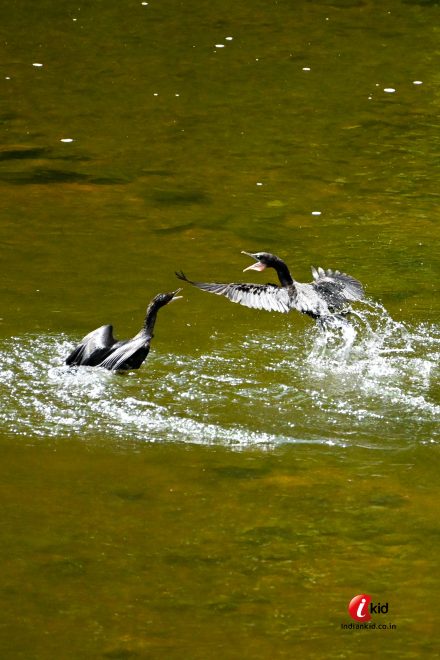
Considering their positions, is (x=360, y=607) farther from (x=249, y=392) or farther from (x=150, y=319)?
(x=150, y=319)

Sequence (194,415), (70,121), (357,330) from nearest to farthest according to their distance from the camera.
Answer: (194,415), (357,330), (70,121)

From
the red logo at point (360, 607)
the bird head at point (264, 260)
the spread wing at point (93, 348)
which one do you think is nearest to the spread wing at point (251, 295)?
the bird head at point (264, 260)

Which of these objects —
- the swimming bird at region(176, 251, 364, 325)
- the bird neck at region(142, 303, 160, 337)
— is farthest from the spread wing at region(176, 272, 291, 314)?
the bird neck at region(142, 303, 160, 337)

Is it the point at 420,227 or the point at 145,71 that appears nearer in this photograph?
the point at 420,227

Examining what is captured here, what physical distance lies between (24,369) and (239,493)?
174 centimetres

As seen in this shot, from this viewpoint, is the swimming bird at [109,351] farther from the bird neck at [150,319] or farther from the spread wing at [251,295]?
the spread wing at [251,295]

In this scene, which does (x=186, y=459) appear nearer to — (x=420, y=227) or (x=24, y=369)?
(x=24, y=369)

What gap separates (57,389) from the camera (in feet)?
24.1

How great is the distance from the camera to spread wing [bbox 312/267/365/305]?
834 cm

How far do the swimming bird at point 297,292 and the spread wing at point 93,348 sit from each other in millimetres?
520

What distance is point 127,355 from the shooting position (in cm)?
745

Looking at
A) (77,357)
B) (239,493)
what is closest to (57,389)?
(77,357)

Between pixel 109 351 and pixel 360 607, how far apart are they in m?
2.56

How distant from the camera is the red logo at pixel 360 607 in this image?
17.7 ft
